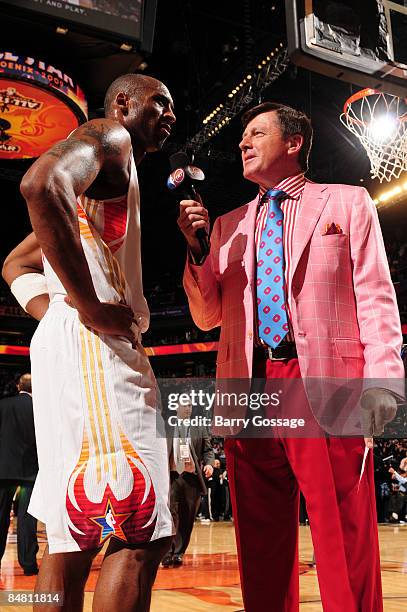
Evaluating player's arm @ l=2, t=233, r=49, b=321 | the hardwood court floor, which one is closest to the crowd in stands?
the hardwood court floor

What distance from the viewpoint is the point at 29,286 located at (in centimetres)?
199

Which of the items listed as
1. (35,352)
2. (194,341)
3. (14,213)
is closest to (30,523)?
(35,352)

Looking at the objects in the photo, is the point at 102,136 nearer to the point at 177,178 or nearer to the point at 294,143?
the point at 177,178

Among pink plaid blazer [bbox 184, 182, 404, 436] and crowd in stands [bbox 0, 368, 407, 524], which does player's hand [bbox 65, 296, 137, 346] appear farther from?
crowd in stands [bbox 0, 368, 407, 524]

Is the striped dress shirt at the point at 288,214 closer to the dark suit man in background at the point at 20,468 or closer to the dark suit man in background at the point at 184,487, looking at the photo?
the dark suit man in background at the point at 20,468

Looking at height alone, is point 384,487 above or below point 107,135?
below

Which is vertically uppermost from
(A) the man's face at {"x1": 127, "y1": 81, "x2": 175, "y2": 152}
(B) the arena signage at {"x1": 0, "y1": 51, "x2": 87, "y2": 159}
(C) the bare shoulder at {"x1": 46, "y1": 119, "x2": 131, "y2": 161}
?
(B) the arena signage at {"x1": 0, "y1": 51, "x2": 87, "y2": 159}

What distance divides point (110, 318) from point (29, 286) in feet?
1.62

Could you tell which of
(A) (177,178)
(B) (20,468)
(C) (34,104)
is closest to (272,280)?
(A) (177,178)

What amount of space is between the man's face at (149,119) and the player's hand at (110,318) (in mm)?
517

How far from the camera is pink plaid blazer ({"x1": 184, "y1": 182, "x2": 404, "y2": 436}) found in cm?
205

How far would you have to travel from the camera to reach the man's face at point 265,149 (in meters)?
2.36

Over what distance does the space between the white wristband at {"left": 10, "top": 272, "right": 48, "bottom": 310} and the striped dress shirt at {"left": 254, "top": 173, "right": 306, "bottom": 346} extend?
73 centimetres

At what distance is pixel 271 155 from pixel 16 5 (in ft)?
7.85
